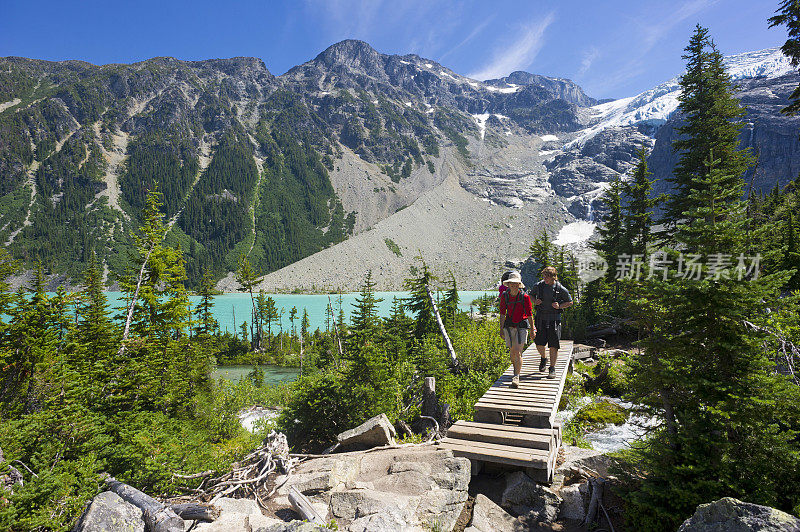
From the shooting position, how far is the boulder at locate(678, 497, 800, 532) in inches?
109

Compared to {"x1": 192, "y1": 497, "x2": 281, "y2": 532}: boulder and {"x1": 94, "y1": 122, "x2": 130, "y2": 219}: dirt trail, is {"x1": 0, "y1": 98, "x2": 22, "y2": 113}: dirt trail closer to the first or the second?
{"x1": 94, "y1": 122, "x2": 130, "y2": 219}: dirt trail

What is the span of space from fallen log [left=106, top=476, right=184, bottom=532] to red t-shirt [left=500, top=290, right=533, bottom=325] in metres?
6.10

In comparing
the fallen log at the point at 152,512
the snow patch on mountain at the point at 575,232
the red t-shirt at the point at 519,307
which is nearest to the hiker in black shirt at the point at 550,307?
the red t-shirt at the point at 519,307

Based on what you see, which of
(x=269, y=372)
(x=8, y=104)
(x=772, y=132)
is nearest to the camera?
(x=269, y=372)

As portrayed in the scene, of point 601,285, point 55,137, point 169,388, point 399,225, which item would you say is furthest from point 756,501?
point 55,137

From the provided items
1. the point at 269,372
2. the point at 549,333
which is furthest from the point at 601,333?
the point at 269,372

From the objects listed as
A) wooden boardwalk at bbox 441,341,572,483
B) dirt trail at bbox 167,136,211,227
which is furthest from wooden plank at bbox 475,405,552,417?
dirt trail at bbox 167,136,211,227

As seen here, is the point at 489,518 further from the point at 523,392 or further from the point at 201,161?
the point at 201,161

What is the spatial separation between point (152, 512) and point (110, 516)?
44 cm

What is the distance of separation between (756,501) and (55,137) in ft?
817

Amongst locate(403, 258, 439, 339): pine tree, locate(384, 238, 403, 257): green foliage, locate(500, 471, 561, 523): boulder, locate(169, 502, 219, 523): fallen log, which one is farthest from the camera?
locate(384, 238, 403, 257): green foliage

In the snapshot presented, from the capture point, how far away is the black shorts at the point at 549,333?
7770mm

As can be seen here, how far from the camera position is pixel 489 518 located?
4.76m

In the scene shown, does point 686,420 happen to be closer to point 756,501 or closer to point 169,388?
point 756,501
